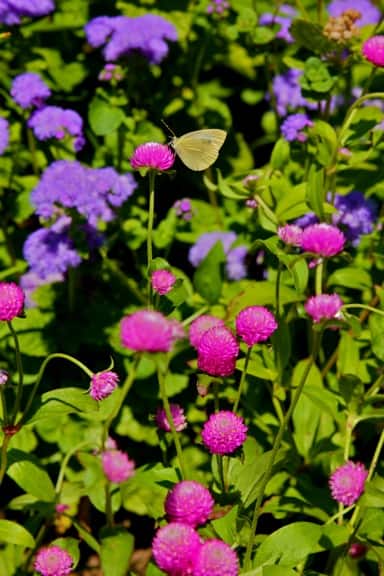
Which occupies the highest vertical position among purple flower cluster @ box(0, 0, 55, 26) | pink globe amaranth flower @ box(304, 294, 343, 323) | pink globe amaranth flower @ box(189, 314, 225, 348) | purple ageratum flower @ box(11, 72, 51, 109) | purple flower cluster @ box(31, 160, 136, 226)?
pink globe amaranth flower @ box(304, 294, 343, 323)

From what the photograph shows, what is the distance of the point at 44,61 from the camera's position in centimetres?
321

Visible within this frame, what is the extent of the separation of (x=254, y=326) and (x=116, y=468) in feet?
1.48

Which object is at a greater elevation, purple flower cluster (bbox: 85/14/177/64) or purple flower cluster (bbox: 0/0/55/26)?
purple flower cluster (bbox: 0/0/55/26)

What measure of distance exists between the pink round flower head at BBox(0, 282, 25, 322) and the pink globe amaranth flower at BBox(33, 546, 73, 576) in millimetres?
454

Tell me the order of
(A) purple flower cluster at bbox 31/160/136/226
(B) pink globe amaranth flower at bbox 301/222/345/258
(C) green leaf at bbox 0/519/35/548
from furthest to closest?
(A) purple flower cluster at bbox 31/160/136/226
(C) green leaf at bbox 0/519/35/548
(B) pink globe amaranth flower at bbox 301/222/345/258

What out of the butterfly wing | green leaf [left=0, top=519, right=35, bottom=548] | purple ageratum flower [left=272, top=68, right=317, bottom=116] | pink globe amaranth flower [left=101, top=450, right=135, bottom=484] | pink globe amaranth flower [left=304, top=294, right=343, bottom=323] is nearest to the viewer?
pink globe amaranth flower [left=101, top=450, right=135, bottom=484]

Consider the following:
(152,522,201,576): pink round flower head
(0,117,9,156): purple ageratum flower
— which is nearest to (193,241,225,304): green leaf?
(0,117,9,156): purple ageratum flower

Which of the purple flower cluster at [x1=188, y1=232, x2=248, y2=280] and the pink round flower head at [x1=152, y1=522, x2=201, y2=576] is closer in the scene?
the pink round flower head at [x1=152, y1=522, x2=201, y2=576]

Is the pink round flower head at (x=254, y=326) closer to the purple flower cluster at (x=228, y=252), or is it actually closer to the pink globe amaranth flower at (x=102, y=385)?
the pink globe amaranth flower at (x=102, y=385)

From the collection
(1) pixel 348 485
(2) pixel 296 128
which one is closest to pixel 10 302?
(1) pixel 348 485

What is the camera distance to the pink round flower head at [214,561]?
1.40m

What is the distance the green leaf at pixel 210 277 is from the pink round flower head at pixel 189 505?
105 centimetres

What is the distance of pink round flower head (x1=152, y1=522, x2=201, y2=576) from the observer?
4.60 ft

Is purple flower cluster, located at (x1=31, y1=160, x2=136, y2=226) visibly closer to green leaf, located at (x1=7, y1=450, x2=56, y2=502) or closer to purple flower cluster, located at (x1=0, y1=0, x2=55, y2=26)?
purple flower cluster, located at (x1=0, y1=0, x2=55, y2=26)
